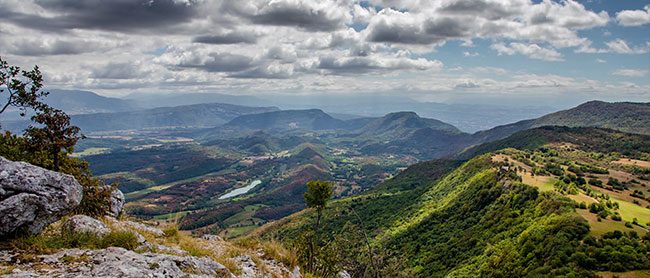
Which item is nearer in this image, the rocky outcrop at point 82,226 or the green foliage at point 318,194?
the rocky outcrop at point 82,226

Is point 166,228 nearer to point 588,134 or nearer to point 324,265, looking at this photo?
point 324,265

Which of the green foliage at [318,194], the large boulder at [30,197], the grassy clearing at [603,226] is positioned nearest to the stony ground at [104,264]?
the large boulder at [30,197]

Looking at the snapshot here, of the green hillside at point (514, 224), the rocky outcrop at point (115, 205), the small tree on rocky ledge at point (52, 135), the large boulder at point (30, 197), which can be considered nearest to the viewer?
the large boulder at point (30, 197)

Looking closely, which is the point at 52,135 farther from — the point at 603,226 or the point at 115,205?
the point at 603,226

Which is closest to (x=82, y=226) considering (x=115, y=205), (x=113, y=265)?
(x=113, y=265)

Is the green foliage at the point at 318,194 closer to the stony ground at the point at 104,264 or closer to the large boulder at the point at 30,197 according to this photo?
the stony ground at the point at 104,264

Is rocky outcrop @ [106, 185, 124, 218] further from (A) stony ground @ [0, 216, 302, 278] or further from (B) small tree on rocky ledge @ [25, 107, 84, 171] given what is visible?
(A) stony ground @ [0, 216, 302, 278]

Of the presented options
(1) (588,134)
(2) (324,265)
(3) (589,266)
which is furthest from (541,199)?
(1) (588,134)
